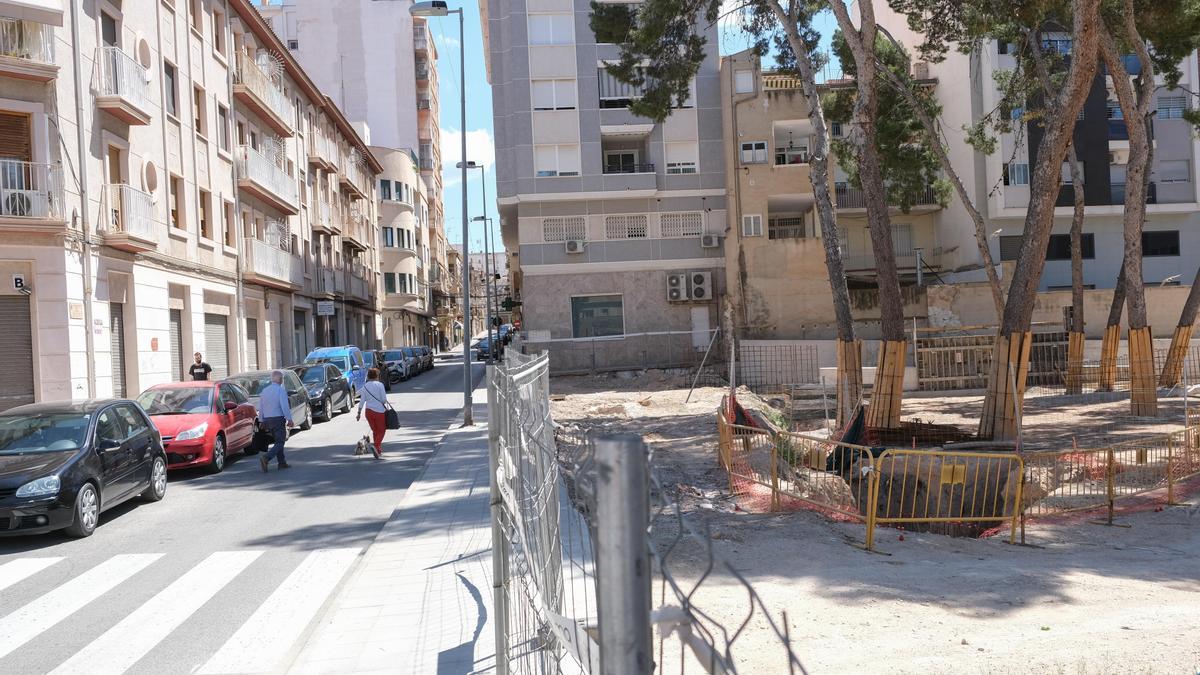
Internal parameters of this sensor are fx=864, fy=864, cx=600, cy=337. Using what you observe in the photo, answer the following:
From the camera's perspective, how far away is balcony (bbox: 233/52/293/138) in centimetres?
3033

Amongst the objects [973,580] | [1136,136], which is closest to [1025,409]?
[1136,136]

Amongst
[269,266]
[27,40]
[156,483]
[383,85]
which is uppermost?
[383,85]

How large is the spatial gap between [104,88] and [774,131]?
24.9 metres

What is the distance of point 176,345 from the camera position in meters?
24.9

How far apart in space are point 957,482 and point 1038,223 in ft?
19.7

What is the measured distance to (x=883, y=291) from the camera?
50.6 ft

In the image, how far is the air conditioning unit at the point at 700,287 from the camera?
35.0 metres

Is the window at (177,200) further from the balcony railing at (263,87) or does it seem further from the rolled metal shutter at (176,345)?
the balcony railing at (263,87)

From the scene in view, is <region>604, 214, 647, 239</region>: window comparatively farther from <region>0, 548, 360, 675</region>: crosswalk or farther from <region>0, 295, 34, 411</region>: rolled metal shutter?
<region>0, 548, 360, 675</region>: crosswalk

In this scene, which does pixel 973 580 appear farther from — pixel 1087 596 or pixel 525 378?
pixel 525 378

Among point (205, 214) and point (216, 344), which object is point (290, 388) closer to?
point (216, 344)

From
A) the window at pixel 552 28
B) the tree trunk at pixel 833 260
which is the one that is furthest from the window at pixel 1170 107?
the tree trunk at pixel 833 260

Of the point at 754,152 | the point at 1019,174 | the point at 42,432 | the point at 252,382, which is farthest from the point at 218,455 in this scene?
the point at 1019,174

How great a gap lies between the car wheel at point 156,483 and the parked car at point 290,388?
704 cm
